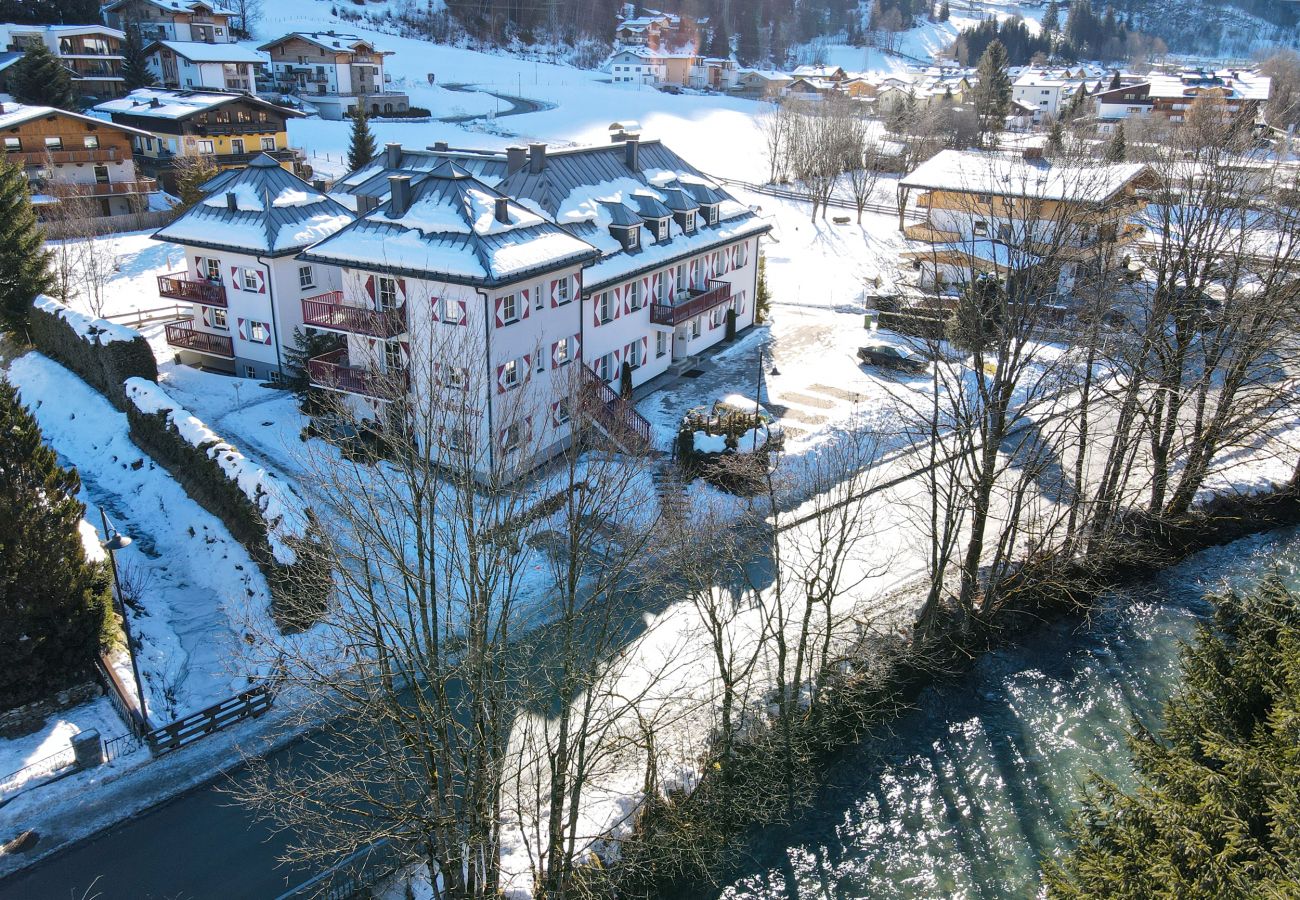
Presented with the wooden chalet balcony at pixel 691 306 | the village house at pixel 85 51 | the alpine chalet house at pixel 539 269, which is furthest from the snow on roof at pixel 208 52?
the wooden chalet balcony at pixel 691 306

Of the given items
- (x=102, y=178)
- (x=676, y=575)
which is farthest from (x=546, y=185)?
→ (x=102, y=178)

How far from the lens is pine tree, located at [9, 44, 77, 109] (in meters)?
66.9

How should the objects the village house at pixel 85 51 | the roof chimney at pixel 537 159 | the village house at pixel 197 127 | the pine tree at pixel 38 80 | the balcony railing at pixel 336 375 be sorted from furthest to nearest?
the village house at pixel 85 51 → the pine tree at pixel 38 80 → the village house at pixel 197 127 → the roof chimney at pixel 537 159 → the balcony railing at pixel 336 375

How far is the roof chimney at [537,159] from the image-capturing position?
36.4 m

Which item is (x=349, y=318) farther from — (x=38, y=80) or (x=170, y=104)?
(x=38, y=80)

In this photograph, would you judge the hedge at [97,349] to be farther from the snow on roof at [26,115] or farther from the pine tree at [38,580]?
the snow on roof at [26,115]

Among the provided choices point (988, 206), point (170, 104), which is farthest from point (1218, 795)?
point (170, 104)

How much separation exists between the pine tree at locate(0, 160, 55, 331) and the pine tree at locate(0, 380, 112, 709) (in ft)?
62.7

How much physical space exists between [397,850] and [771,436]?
19.9 meters

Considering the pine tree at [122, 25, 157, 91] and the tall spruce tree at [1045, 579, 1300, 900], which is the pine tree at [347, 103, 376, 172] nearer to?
the pine tree at [122, 25, 157, 91]

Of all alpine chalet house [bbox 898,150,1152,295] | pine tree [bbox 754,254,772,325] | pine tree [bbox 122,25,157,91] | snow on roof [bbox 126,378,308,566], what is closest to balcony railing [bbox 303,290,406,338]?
snow on roof [bbox 126,378,308,566]

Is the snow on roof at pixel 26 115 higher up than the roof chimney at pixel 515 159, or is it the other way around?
the roof chimney at pixel 515 159

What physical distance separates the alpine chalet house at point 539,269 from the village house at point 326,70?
5993cm

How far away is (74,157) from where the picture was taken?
190 feet
